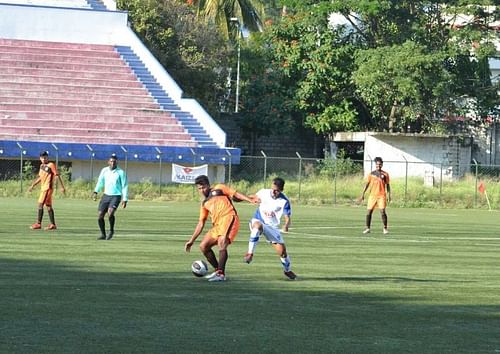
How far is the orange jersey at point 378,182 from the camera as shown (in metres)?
30.0

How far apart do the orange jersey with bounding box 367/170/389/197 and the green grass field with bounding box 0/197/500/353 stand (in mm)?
2779

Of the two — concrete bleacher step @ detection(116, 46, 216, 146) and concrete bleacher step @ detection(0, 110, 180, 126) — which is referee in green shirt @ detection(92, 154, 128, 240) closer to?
concrete bleacher step @ detection(0, 110, 180, 126)

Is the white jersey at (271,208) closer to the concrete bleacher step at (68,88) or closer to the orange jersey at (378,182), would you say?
the orange jersey at (378,182)

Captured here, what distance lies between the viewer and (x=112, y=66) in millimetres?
59031

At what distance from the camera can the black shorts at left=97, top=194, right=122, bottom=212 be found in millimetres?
24141

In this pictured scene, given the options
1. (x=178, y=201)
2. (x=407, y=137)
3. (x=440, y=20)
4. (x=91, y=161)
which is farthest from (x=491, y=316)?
(x=440, y=20)

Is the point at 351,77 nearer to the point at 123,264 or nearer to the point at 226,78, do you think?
the point at 226,78

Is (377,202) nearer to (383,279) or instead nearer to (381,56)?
(383,279)

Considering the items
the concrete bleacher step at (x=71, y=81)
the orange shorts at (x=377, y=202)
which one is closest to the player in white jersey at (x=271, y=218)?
the orange shorts at (x=377, y=202)

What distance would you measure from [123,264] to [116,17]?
44.8 m

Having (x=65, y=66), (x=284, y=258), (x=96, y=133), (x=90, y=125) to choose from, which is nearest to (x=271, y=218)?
→ (x=284, y=258)

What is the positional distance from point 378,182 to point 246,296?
611 inches

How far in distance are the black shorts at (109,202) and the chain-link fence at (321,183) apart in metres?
22.3

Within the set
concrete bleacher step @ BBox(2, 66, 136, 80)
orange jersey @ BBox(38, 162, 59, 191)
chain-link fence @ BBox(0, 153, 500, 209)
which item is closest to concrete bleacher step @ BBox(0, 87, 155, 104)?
concrete bleacher step @ BBox(2, 66, 136, 80)
